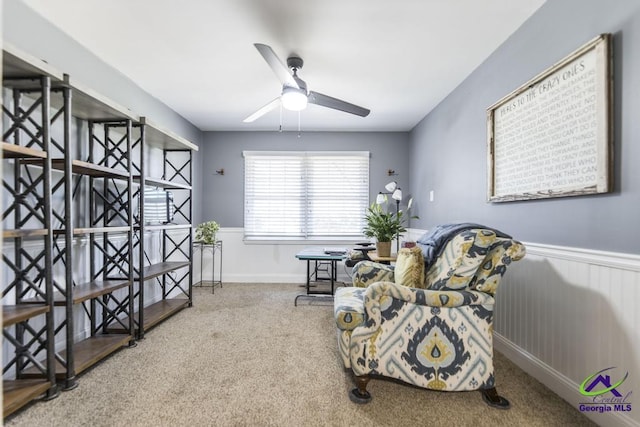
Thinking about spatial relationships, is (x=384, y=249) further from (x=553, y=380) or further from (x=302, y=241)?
(x=553, y=380)

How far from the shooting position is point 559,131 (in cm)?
204

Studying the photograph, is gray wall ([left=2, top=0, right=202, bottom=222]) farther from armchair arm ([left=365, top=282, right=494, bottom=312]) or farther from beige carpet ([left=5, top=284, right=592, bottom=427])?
armchair arm ([left=365, top=282, right=494, bottom=312])

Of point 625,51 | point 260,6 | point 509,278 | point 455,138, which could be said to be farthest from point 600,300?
point 260,6

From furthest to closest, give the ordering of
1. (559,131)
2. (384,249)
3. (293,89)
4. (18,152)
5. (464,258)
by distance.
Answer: (384,249), (293,89), (559,131), (464,258), (18,152)

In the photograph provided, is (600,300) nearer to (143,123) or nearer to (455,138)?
(455,138)

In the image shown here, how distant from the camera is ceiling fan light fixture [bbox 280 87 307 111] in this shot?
2.67 meters

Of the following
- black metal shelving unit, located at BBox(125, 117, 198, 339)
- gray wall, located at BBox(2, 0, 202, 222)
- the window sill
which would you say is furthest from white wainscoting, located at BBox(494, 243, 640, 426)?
gray wall, located at BBox(2, 0, 202, 222)

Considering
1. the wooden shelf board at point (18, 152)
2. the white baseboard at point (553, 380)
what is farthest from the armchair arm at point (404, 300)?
the wooden shelf board at point (18, 152)

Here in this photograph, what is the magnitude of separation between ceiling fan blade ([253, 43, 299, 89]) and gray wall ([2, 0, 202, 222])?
3.72ft

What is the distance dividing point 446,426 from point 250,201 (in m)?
3.91

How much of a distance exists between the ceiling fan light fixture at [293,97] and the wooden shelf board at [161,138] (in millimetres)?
1181

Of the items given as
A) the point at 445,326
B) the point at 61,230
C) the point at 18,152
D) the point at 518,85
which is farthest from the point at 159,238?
the point at 518,85

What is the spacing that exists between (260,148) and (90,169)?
111 inches

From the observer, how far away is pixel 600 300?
1.81m
